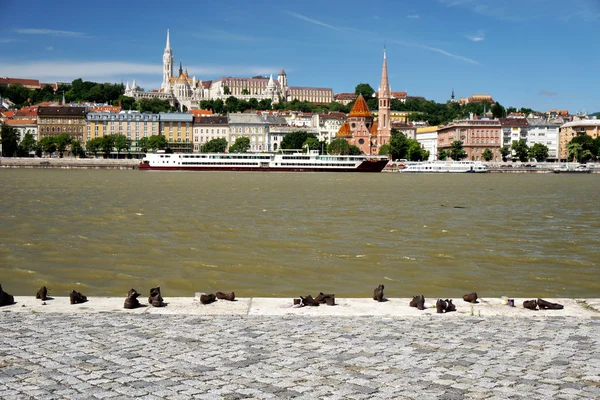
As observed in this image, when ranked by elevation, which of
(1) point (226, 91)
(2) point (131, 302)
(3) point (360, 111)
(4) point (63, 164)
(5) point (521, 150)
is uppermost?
(1) point (226, 91)

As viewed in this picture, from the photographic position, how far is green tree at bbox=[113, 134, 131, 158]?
375 feet

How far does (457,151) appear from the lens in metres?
114

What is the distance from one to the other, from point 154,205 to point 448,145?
341 feet

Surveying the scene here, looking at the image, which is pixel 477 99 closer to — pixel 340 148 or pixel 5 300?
pixel 340 148

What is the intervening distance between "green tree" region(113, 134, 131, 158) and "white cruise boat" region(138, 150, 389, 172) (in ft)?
98.3

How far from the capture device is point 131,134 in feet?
412

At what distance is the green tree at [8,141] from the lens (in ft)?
359

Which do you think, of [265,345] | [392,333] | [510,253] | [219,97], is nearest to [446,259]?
[510,253]

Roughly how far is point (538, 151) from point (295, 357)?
114m

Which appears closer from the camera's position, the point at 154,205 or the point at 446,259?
the point at 446,259

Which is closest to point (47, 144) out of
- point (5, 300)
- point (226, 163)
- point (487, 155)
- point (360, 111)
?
point (226, 163)

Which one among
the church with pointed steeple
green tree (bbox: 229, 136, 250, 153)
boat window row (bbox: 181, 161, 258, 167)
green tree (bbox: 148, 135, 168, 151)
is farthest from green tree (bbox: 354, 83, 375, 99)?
boat window row (bbox: 181, 161, 258, 167)

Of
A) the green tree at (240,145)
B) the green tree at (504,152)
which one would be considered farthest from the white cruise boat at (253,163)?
the green tree at (504,152)

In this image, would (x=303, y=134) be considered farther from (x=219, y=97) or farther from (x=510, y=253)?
(x=510, y=253)
